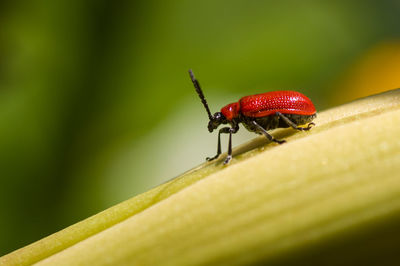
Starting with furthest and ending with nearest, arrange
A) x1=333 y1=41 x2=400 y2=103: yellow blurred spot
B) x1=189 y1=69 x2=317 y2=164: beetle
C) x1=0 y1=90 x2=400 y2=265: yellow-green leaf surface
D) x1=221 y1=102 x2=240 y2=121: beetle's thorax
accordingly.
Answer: x1=333 y1=41 x2=400 y2=103: yellow blurred spot
x1=221 y1=102 x2=240 y2=121: beetle's thorax
x1=189 y1=69 x2=317 y2=164: beetle
x1=0 y1=90 x2=400 y2=265: yellow-green leaf surface

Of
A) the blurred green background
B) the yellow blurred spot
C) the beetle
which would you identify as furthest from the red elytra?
the yellow blurred spot

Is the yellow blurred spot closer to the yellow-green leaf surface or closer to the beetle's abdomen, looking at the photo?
the beetle's abdomen

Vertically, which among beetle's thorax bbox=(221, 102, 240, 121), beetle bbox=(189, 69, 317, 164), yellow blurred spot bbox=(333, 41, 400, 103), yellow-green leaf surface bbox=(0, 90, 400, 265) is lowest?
yellow-green leaf surface bbox=(0, 90, 400, 265)

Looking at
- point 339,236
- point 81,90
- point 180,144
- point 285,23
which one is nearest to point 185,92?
point 180,144

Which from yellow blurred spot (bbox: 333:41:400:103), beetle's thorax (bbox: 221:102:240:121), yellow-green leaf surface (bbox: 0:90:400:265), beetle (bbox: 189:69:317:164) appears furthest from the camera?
yellow blurred spot (bbox: 333:41:400:103)

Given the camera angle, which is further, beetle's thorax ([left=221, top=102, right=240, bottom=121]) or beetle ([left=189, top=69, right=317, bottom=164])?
beetle's thorax ([left=221, top=102, right=240, bottom=121])

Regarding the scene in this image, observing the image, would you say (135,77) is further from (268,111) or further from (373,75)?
(373,75)

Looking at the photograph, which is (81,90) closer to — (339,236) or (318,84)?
(318,84)

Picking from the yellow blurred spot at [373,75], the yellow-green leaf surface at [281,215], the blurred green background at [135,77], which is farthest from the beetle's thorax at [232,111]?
the yellow-green leaf surface at [281,215]
